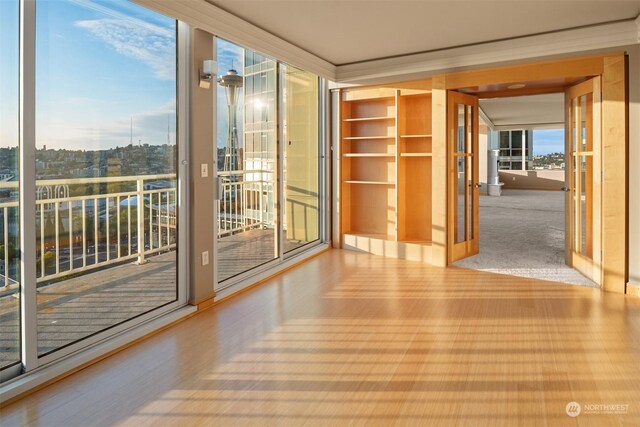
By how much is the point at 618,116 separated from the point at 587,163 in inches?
25.2

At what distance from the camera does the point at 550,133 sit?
59.5 ft

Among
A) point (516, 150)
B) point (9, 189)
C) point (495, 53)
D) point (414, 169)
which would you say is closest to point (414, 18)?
point (495, 53)

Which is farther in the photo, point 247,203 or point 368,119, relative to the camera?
point 368,119

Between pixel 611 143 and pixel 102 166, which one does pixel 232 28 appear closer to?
pixel 102 166

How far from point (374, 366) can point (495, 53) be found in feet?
11.9

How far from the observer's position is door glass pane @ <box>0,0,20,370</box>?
7.76 feet

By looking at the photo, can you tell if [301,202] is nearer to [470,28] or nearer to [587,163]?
[470,28]

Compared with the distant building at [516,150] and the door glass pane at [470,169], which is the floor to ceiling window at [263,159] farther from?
the distant building at [516,150]

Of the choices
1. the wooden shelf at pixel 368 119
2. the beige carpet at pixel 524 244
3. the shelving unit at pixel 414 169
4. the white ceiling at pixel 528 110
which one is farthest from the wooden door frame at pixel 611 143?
the white ceiling at pixel 528 110

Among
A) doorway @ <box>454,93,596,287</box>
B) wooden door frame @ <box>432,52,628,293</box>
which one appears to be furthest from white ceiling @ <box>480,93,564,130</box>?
wooden door frame @ <box>432,52,628,293</box>

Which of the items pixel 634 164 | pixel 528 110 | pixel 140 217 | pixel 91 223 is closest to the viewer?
pixel 91 223

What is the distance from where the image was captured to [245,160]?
4.89m

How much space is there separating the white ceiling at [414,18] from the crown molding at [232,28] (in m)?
0.07

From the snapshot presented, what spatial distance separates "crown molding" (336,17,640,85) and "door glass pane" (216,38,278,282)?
1.32 m
